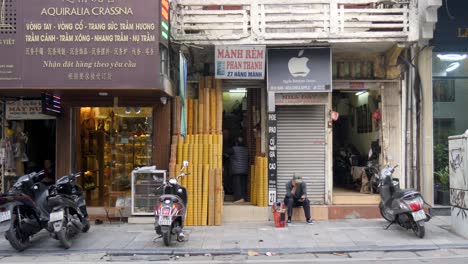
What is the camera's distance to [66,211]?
9.52m

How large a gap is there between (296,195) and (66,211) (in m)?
5.14

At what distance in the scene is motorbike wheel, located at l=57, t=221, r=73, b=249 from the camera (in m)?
9.12

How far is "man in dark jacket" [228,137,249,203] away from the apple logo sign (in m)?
Result: 2.39

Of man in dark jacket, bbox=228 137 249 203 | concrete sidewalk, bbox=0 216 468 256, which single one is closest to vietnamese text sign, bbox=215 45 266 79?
man in dark jacket, bbox=228 137 249 203

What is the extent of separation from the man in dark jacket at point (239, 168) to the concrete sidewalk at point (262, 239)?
4.06 feet

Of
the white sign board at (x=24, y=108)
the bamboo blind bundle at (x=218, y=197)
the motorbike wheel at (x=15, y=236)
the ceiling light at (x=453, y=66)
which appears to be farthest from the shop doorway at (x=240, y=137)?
the motorbike wheel at (x=15, y=236)

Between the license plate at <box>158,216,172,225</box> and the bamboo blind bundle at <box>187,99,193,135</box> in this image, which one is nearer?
the license plate at <box>158,216,172,225</box>

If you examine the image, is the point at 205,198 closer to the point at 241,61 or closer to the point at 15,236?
the point at 241,61

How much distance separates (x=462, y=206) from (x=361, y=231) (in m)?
2.07

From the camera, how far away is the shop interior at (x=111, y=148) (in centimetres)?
1250

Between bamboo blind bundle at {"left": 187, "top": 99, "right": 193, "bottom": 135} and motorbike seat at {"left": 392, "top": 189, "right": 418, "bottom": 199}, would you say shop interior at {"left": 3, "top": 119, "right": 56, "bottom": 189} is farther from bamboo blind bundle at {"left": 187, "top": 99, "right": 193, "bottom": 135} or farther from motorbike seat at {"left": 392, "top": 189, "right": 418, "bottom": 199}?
motorbike seat at {"left": 392, "top": 189, "right": 418, "bottom": 199}

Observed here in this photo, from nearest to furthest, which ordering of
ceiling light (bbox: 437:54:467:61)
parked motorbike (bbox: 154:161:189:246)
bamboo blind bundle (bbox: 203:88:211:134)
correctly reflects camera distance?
parked motorbike (bbox: 154:161:189:246) → bamboo blind bundle (bbox: 203:88:211:134) → ceiling light (bbox: 437:54:467:61)

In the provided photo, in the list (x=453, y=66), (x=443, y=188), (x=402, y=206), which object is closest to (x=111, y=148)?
(x=402, y=206)

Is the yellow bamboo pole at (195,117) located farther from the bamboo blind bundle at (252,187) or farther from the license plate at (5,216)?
the license plate at (5,216)
